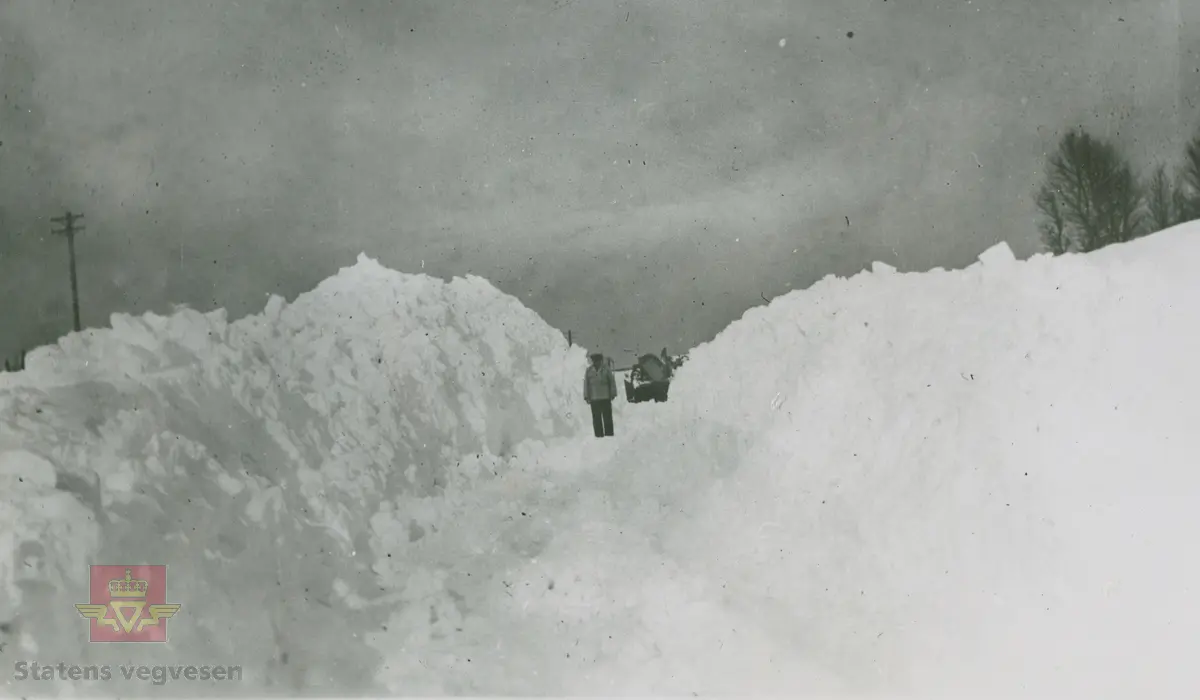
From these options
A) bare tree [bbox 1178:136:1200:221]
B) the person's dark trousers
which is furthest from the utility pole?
bare tree [bbox 1178:136:1200:221]

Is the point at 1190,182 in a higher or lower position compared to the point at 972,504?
higher

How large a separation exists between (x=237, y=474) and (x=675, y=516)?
2963 millimetres

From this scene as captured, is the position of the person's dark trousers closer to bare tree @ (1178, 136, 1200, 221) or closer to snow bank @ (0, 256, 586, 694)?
snow bank @ (0, 256, 586, 694)

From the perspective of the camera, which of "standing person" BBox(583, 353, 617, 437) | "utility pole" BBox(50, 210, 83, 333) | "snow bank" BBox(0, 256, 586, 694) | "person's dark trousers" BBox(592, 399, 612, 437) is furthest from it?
"person's dark trousers" BBox(592, 399, 612, 437)

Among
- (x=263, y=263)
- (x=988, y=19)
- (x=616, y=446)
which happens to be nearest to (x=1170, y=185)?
(x=988, y=19)

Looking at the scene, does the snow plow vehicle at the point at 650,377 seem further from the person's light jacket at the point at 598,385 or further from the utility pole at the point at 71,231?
the utility pole at the point at 71,231

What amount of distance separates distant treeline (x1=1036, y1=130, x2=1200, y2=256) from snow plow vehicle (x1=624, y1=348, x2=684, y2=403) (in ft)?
10.3

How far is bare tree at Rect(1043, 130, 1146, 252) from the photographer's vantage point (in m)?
5.07

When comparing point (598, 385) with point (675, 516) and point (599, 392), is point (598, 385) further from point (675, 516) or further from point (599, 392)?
point (675, 516)

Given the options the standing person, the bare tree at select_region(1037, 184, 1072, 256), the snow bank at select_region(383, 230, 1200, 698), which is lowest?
the snow bank at select_region(383, 230, 1200, 698)

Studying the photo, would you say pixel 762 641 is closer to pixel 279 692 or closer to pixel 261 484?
pixel 279 692

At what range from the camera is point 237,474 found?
4.32 metres

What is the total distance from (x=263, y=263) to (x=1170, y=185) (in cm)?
668

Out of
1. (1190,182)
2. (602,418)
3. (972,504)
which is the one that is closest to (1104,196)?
(1190,182)
